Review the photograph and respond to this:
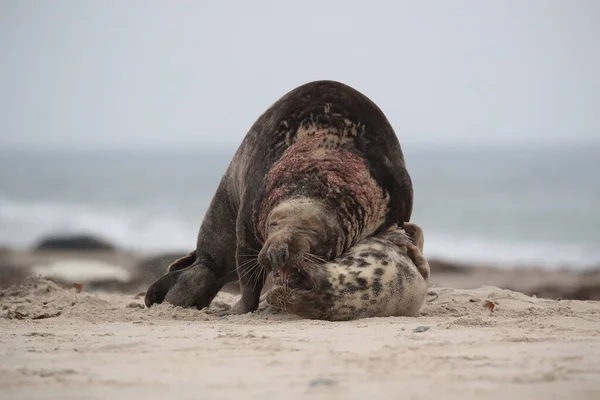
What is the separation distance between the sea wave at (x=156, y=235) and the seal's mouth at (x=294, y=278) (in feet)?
57.1

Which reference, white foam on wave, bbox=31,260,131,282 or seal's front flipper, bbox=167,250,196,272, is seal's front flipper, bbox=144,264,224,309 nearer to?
seal's front flipper, bbox=167,250,196,272

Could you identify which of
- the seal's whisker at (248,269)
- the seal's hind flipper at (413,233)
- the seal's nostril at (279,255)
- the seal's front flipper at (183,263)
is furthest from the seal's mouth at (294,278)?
the seal's front flipper at (183,263)

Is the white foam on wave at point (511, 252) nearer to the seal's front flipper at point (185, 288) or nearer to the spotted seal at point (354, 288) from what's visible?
the seal's front flipper at point (185, 288)

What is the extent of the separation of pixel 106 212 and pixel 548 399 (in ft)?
132

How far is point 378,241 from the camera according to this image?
26.3ft

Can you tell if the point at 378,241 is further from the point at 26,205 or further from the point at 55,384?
the point at 26,205

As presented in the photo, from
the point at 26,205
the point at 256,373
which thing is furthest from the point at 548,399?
the point at 26,205

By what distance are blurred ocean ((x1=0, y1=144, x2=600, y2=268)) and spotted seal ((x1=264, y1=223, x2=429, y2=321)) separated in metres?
17.7

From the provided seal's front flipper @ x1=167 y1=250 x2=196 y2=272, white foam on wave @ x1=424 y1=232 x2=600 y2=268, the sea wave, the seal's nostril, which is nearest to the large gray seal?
the seal's nostril

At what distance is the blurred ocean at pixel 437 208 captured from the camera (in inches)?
1150

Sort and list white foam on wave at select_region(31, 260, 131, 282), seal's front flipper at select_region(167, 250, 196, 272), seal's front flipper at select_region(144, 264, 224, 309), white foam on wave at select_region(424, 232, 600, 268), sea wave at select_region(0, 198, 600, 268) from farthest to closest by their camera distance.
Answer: sea wave at select_region(0, 198, 600, 268) → white foam on wave at select_region(424, 232, 600, 268) → white foam on wave at select_region(31, 260, 131, 282) → seal's front flipper at select_region(167, 250, 196, 272) → seal's front flipper at select_region(144, 264, 224, 309)

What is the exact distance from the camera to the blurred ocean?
95.9 ft

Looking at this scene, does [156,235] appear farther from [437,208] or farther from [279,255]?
[279,255]

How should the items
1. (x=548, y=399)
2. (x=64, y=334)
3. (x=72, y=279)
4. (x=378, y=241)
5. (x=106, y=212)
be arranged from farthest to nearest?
(x=106, y=212)
(x=72, y=279)
(x=378, y=241)
(x=64, y=334)
(x=548, y=399)
